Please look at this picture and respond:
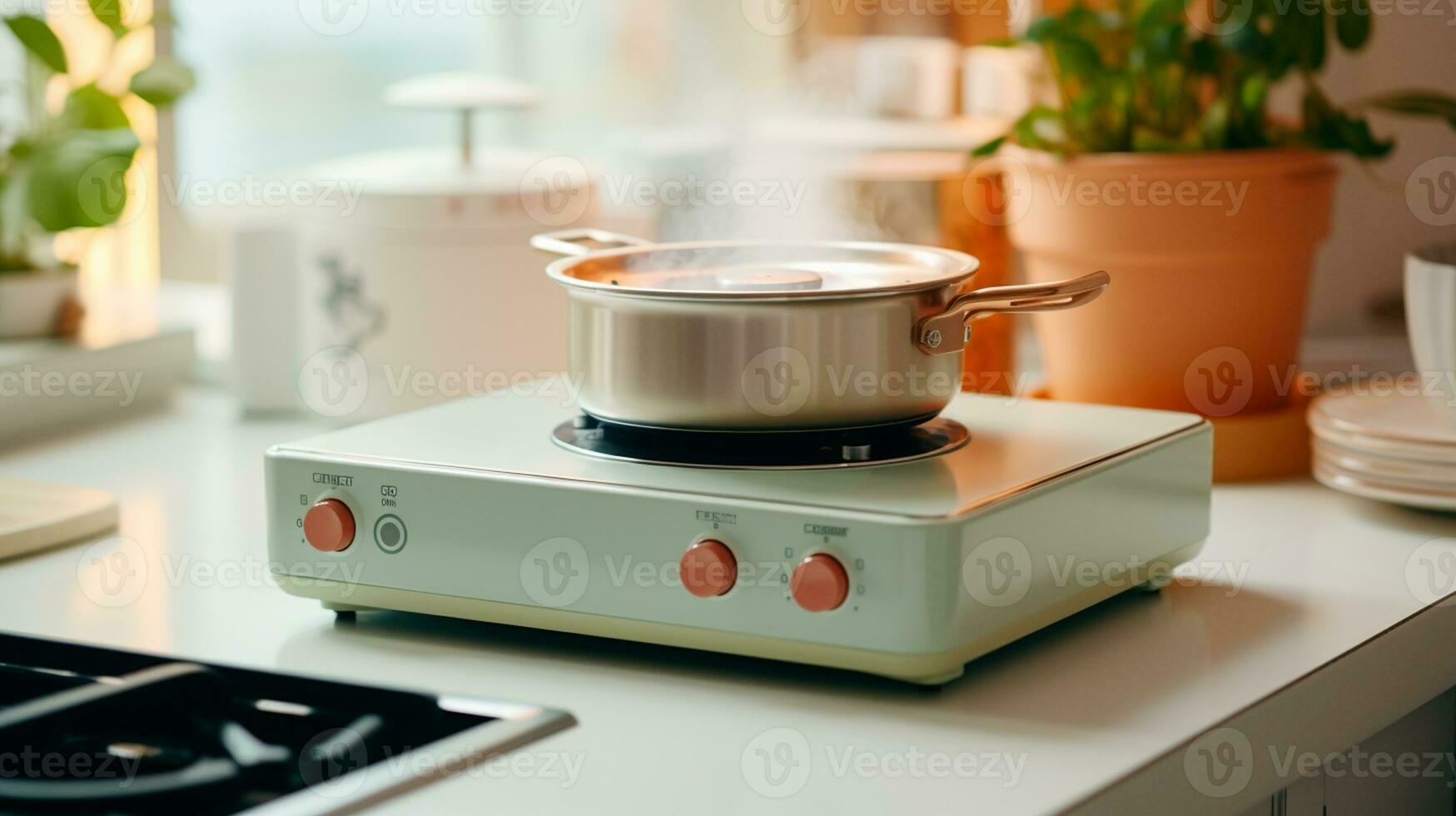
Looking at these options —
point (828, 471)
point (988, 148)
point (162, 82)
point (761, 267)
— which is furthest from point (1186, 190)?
point (162, 82)

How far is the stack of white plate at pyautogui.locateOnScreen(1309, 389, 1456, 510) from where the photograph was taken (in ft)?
3.33

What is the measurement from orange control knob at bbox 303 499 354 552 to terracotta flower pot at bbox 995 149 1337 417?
0.61 m

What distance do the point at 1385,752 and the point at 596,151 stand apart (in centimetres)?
211

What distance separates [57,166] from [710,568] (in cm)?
93

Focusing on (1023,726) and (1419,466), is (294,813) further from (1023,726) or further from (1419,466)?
(1419,466)

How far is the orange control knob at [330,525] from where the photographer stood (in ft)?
2.77

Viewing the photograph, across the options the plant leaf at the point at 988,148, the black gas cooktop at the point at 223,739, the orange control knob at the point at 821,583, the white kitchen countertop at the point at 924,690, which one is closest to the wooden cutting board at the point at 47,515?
the white kitchen countertop at the point at 924,690

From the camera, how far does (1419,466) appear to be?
1.02 m

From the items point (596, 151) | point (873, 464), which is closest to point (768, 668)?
point (873, 464)

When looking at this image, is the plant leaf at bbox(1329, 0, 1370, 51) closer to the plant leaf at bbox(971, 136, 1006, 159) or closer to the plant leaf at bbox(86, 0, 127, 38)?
the plant leaf at bbox(971, 136, 1006, 159)

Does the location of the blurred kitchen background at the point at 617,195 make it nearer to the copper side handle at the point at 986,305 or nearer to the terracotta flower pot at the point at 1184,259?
the terracotta flower pot at the point at 1184,259

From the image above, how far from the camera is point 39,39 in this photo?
141 centimetres

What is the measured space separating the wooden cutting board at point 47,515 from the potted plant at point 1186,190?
70cm

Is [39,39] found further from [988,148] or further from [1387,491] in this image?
[1387,491]
